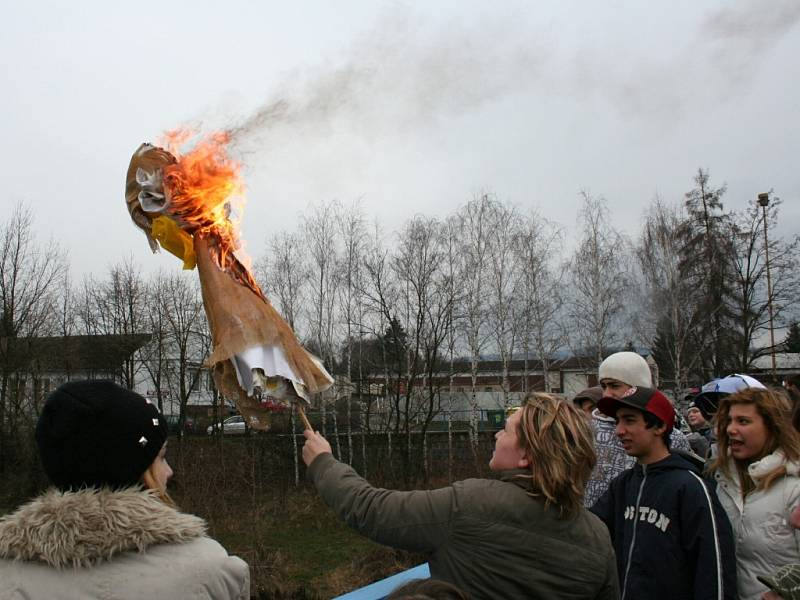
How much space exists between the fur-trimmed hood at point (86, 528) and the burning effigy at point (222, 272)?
1250 mm

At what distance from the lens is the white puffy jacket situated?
2.95 metres

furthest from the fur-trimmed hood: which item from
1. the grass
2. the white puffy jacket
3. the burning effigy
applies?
the grass

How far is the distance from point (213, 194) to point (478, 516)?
248cm

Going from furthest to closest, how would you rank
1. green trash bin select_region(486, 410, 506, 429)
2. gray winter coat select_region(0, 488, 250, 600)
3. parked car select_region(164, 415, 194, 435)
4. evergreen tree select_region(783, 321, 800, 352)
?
evergreen tree select_region(783, 321, 800, 352)
green trash bin select_region(486, 410, 506, 429)
parked car select_region(164, 415, 194, 435)
gray winter coat select_region(0, 488, 250, 600)

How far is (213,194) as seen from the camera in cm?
373

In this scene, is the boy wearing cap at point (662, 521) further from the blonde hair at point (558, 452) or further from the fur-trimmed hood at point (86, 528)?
the fur-trimmed hood at point (86, 528)

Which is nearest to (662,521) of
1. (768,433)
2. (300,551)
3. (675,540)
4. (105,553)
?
(675,540)

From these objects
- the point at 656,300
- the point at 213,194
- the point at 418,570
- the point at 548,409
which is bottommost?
the point at 418,570

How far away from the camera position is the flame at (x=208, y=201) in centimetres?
358

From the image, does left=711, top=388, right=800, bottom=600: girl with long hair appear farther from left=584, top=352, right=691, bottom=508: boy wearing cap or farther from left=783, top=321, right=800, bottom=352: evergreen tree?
left=783, top=321, right=800, bottom=352: evergreen tree

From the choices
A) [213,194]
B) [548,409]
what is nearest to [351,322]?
[213,194]

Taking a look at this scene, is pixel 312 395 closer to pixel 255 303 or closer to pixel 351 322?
pixel 255 303

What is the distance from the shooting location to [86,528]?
163cm

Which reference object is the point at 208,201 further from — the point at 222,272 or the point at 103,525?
the point at 103,525
